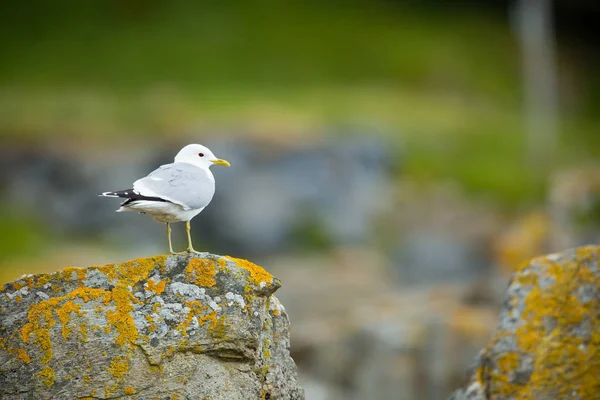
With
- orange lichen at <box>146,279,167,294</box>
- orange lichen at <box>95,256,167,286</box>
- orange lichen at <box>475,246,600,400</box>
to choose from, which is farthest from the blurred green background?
orange lichen at <box>475,246,600,400</box>

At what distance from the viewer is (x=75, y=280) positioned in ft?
24.4

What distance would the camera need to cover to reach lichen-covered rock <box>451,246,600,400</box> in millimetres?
8539

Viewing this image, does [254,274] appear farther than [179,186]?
No

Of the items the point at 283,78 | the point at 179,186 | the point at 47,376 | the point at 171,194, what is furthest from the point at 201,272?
the point at 283,78

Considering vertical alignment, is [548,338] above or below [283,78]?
below

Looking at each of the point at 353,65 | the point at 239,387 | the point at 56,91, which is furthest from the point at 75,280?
the point at 353,65

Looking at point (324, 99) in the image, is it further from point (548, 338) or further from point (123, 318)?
point (123, 318)

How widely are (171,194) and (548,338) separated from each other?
3739mm

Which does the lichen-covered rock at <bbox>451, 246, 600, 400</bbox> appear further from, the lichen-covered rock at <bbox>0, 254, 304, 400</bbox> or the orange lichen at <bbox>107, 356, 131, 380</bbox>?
the orange lichen at <bbox>107, 356, 131, 380</bbox>

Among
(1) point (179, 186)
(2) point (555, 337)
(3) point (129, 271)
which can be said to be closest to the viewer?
(3) point (129, 271)

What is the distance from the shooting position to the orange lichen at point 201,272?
7.57 metres

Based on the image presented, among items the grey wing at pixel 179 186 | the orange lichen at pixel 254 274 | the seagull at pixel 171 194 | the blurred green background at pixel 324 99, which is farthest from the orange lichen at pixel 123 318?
the blurred green background at pixel 324 99

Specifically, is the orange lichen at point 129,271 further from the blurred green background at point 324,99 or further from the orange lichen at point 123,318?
the blurred green background at point 324,99

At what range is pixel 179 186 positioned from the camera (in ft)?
27.7
